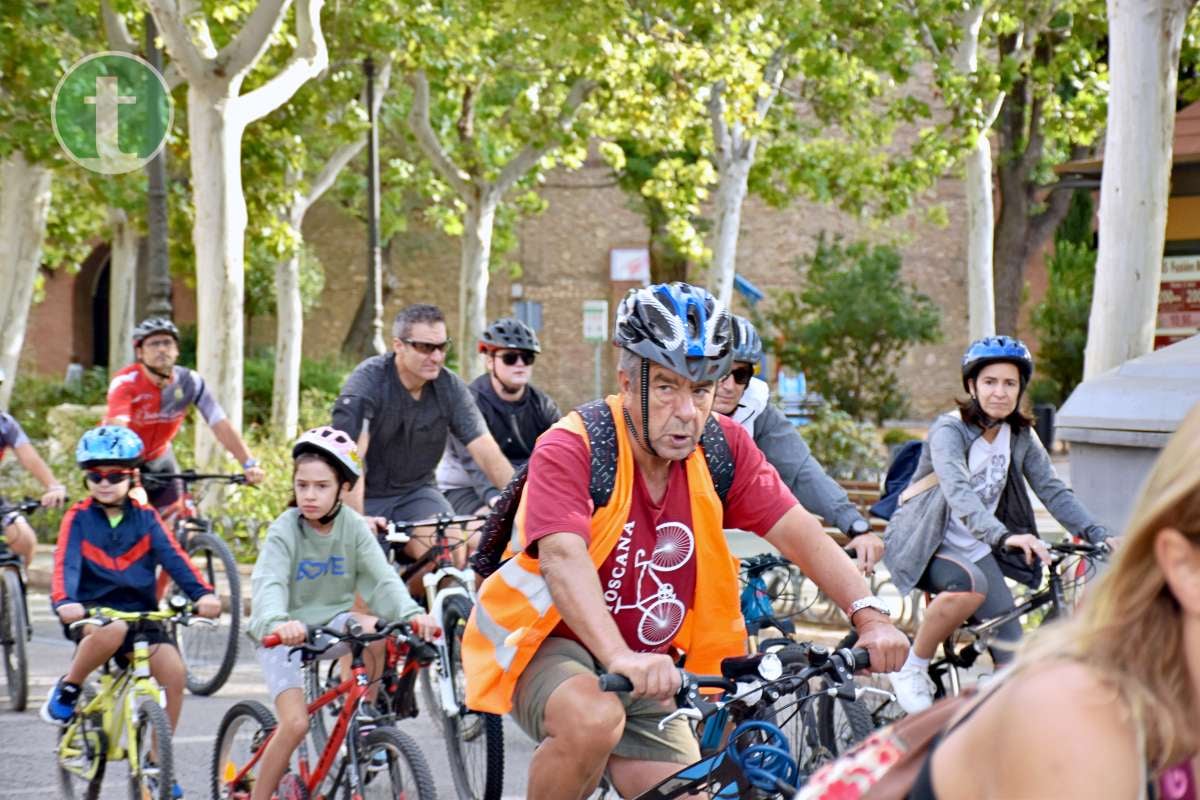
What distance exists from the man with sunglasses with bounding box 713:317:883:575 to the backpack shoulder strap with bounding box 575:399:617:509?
253 centimetres

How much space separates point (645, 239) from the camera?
45969 mm

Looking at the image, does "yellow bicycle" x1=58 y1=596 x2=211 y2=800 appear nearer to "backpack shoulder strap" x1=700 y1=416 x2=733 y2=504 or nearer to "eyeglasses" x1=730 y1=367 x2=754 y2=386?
"eyeglasses" x1=730 y1=367 x2=754 y2=386

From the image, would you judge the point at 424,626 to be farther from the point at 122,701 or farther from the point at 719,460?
the point at 719,460

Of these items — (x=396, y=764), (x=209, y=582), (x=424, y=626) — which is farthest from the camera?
(x=209, y=582)

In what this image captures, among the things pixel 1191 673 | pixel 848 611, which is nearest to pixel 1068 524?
pixel 848 611

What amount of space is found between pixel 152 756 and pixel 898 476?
130 inches

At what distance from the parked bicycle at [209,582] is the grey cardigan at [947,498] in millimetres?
3971

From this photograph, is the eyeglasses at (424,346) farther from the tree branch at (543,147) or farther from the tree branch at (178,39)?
the tree branch at (543,147)

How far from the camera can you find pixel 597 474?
417 cm

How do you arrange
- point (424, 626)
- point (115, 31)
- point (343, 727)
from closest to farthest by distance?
point (343, 727), point (424, 626), point (115, 31)

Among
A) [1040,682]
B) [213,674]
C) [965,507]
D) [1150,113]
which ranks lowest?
[213,674]

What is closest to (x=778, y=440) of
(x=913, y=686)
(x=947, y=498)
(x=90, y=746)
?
(x=947, y=498)

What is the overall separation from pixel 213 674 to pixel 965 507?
4741mm

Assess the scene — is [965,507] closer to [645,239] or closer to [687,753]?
[687,753]
